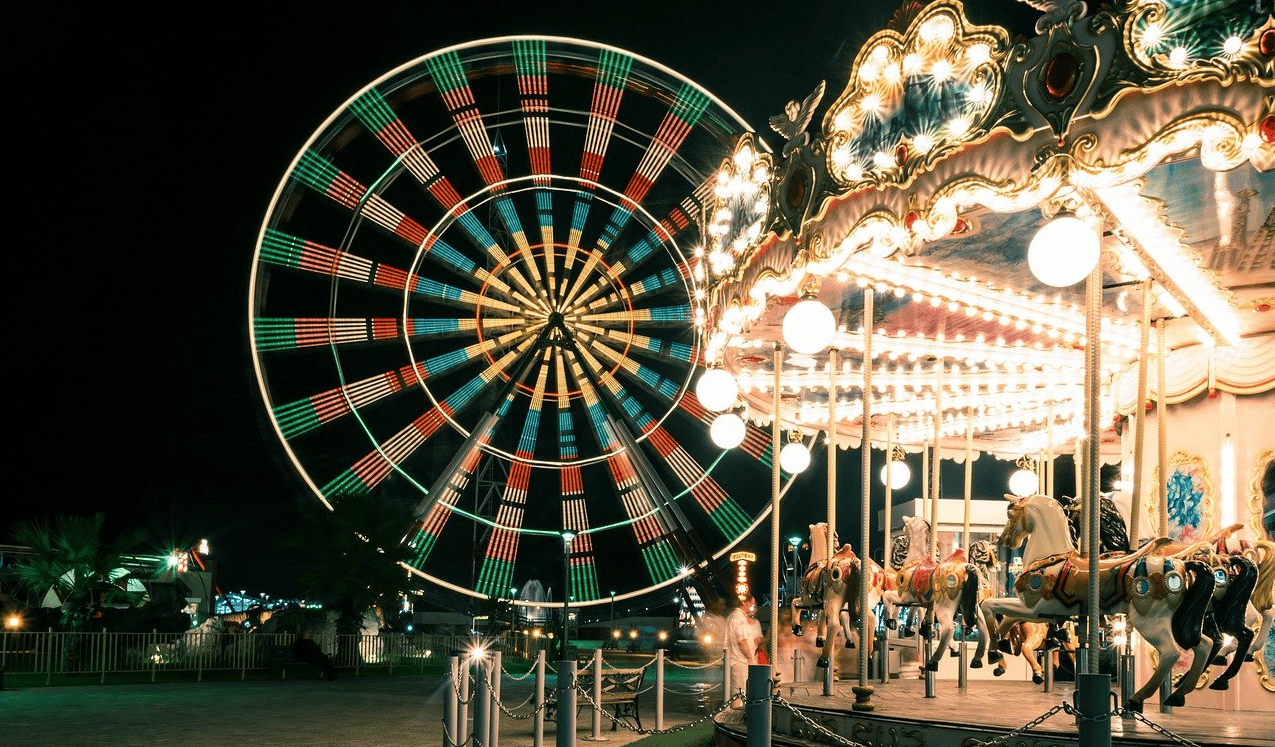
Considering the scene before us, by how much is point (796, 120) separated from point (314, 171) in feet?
46.8

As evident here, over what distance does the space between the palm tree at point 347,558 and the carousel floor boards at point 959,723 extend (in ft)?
55.3

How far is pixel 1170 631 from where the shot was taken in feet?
24.8

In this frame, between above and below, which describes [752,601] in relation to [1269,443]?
below

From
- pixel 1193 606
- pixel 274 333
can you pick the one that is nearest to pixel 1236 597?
pixel 1193 606

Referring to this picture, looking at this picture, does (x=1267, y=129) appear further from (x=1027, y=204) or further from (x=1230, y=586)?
(x=1230, y=586)

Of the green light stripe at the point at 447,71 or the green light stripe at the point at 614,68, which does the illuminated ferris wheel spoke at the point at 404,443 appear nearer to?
the green light stripe at the point at 447,71

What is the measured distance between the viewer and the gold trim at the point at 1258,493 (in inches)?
372

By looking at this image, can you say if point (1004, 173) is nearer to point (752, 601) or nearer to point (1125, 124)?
point (1125, 124)

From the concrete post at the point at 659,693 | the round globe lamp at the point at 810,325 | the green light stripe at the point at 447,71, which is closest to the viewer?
the round globe lamp at the point at 810,325

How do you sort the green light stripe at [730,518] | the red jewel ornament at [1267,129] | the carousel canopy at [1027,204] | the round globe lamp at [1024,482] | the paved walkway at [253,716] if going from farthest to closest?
the green light stripe at [730,518] → the round globe lamp at [1024,482] → the paved walkway at [253,716] → the carousel canopy at [1027,204] → the red jewel ornament at [1267,129]

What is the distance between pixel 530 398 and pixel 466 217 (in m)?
3.60

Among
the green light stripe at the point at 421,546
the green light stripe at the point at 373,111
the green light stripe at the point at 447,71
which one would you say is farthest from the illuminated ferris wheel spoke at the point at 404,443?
the green light stripe at the point at 447,71

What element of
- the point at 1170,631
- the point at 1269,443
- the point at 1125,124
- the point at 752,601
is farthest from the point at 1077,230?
the point at 752,601

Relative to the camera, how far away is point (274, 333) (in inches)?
819
